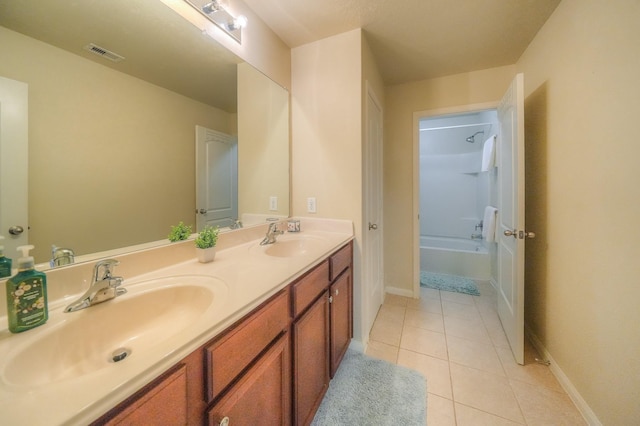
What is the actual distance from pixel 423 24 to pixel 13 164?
2.20 meters

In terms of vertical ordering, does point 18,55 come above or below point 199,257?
above

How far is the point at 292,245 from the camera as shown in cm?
158

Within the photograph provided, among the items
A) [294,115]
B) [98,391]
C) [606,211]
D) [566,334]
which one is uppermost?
[294,115]

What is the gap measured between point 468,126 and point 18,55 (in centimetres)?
438

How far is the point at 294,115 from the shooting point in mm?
1891

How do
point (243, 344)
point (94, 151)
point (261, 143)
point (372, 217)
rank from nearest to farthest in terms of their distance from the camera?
point (243, 344) → point (94, 151) → point (261, 143) → point (372, 217)

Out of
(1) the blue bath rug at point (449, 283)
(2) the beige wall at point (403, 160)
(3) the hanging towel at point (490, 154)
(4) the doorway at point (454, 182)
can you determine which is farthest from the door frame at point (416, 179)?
(4) the doorway at point (454, 182)

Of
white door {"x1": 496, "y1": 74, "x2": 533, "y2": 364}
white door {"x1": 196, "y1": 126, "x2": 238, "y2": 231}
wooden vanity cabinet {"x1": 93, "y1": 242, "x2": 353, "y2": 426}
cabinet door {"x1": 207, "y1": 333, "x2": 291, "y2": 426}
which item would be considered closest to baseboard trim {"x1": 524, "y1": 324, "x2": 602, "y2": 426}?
white door {"x1": 496, "y1": 74, "x2": 533, "y2": 364}

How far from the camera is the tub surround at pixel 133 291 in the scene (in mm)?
374

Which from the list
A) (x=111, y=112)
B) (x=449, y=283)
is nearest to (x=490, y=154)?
(x=449, y=283)

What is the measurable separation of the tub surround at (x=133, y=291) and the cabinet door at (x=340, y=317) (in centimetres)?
25

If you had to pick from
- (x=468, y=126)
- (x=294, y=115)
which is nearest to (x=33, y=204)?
(x=294, y=115)

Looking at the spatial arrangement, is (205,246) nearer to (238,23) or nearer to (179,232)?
(179,232)

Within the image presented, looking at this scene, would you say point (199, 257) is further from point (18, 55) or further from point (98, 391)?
point (18, 55)
